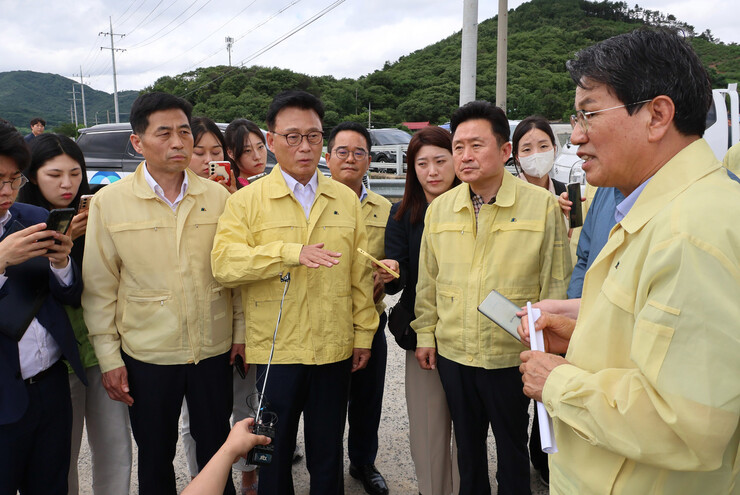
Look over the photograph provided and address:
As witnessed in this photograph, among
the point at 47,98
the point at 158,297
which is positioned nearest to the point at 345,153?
the point at 158,297

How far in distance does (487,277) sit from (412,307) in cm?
62

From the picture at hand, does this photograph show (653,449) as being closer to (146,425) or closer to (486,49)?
(146,425)

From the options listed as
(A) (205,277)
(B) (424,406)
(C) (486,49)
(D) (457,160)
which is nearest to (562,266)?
(D) (457,160)

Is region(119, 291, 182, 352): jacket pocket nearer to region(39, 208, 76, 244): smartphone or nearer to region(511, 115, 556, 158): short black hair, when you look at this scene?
region(39, 208, 76, 244): smartphone

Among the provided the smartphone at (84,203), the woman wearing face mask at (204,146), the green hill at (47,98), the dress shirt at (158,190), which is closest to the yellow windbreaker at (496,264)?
the dress shirt at (158,190)

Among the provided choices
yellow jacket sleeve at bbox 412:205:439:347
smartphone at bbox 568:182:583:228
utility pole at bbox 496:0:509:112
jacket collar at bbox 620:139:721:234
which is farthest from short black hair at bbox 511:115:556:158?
utility pole at bbox 496:0:509:112

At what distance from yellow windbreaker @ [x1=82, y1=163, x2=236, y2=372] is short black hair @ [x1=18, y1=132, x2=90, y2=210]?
0.38 m

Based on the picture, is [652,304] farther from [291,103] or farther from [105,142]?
[105,142]

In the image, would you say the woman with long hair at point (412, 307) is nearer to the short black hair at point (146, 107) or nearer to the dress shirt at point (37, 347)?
the short black hair at point (146, 107)

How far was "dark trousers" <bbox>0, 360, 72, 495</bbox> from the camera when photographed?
1.99 m

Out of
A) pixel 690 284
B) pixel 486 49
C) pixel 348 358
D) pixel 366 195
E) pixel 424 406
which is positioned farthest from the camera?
pixel 486 49

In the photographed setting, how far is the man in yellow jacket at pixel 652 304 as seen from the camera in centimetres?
101

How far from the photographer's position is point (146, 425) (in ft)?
7.86

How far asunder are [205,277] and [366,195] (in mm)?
1282
